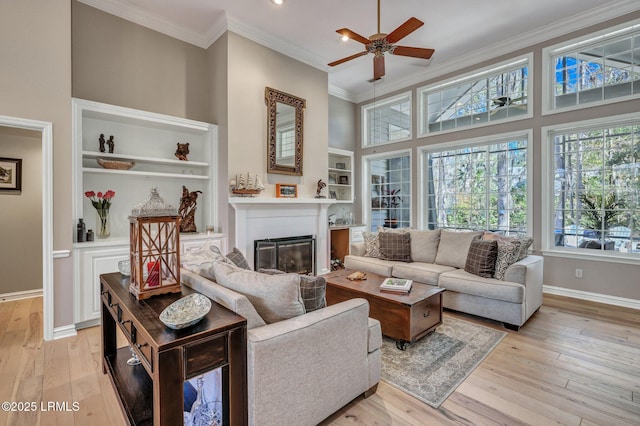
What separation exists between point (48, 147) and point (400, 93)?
5.53 meters

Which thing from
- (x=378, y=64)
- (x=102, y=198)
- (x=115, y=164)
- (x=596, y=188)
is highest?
(x=378, y=64)

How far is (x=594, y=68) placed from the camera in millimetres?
4105

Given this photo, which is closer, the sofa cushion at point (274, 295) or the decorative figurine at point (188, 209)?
the sofa cushion at point (274, 295)

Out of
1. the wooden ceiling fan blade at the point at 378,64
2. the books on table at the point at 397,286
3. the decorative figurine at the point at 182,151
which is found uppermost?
the wooden ceiling fan blade at the point at 378,64

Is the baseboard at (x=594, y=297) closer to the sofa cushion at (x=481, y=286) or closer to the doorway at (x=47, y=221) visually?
the sofa cushion at (x=481, y=286)

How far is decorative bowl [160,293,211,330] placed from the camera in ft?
4.31

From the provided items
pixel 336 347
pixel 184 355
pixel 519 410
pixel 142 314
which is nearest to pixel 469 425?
pixel 519 410

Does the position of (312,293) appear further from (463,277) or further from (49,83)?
(49,83)

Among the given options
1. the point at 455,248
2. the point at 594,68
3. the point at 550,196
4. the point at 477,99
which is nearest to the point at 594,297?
the point at 550,196

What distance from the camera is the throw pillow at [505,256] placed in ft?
11.0

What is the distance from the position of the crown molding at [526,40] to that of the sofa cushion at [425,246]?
3012 mm

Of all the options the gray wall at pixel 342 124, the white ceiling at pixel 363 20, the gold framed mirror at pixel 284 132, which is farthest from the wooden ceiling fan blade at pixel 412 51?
the gray wall at pixel 342 124

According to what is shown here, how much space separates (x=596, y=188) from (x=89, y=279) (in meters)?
6.23

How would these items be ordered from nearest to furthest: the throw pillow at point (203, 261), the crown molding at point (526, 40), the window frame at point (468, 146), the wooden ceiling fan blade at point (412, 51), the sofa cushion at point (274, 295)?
the sofa cushion at point (274, 295) < the throw pillow at point (203, 261) < the wooden ceiling fan blade at point (412, 51) < the crown molding at point (526, 40) < the window frame at point (468, 146)
